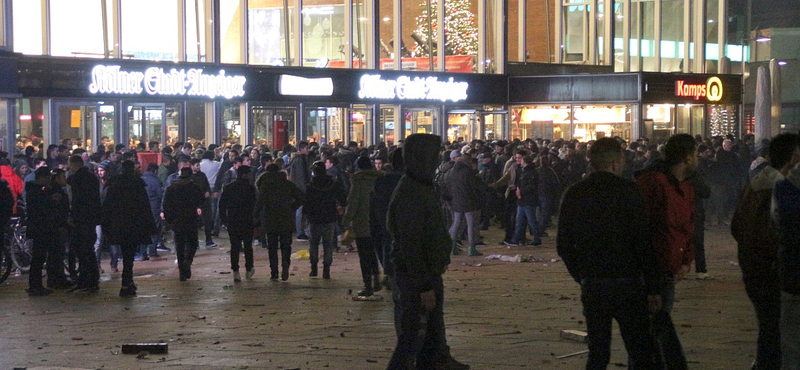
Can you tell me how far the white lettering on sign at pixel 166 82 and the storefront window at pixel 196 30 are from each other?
676 millimetres

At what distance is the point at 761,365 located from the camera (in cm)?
729

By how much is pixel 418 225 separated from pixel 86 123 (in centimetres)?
2123

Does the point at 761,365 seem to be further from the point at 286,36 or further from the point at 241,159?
the point at 286,36

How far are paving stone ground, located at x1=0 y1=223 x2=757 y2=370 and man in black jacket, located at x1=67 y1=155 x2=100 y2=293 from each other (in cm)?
31

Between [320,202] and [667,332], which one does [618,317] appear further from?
[320,202]

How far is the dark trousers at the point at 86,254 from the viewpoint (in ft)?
46.1

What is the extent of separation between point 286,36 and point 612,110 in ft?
39.8

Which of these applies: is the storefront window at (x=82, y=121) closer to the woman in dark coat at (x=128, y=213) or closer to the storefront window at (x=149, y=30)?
the storefront window at (x=149, y=30)

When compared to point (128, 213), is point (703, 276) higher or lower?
lower

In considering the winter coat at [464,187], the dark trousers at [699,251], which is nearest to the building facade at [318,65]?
the winter coat at [464,187]

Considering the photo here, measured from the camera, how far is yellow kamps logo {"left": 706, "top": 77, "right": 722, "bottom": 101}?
3912 cm

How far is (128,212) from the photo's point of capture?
45.8 feet

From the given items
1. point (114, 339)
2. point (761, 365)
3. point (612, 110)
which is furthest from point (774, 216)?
point (612, 110)

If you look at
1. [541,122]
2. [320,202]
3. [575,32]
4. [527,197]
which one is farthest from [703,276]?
[575,32]
